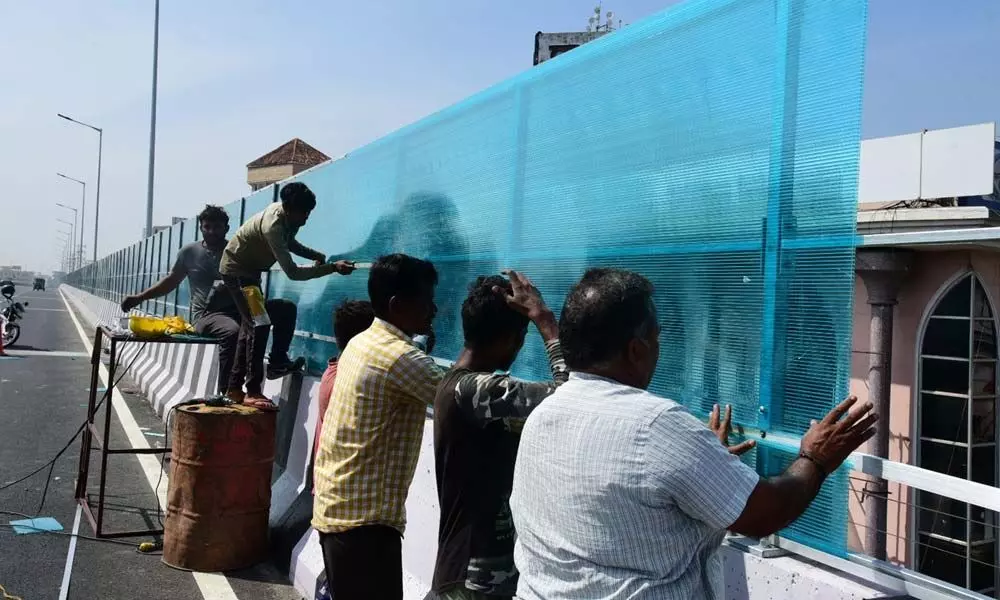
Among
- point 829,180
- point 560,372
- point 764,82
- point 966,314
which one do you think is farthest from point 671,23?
point 966,314

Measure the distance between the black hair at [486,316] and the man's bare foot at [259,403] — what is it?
333 cm

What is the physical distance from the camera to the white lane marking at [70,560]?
482cm

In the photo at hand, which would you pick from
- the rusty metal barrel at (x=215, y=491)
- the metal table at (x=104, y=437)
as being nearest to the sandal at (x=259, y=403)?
the rusty metal barrel at (x=215, y=491)

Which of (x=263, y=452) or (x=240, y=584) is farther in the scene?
(x=263, y=452)

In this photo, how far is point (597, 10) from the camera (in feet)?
130

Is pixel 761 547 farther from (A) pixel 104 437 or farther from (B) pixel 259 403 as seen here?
(A) pixel 104 437

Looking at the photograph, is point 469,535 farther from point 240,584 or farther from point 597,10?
point 597,10

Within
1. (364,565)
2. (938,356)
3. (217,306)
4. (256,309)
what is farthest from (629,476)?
(938,356)

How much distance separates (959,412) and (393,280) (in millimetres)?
9903

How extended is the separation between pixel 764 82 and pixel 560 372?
Answer: 4.00ft

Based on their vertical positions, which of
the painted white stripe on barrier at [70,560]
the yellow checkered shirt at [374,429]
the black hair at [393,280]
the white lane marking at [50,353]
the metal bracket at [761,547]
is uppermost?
the black hair at [393,280]

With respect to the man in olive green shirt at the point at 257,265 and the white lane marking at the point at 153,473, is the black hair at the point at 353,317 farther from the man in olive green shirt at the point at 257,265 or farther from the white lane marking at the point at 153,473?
the white lane marking at the point at 153,473

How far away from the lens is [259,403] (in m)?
5.82

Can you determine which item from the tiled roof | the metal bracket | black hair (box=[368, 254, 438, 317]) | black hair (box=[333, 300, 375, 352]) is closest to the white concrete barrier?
the metal bracket
